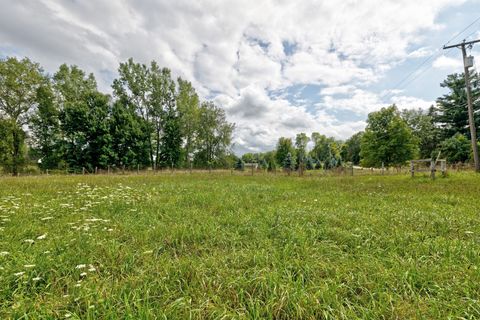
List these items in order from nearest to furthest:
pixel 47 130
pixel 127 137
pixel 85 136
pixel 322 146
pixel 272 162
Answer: pixel 47 130, pixel 85 136, pixel 127 137, pixel 272 162, pixel 322 146

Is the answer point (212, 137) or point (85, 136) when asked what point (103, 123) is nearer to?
point (85, 136)

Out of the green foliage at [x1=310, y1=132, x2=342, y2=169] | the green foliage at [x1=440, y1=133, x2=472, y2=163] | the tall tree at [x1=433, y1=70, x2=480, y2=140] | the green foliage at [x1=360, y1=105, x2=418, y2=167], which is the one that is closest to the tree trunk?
the green foliage at [x1=360, y1=105, x2=418, y2=167]

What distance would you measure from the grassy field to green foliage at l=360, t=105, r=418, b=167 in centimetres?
3726

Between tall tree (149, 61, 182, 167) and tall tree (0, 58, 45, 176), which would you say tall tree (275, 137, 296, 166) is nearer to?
tall tree (149, 61, 182, 167)

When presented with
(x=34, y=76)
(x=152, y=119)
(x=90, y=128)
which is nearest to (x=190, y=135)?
(x=152, y=119)

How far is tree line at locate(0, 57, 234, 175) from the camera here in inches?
1019

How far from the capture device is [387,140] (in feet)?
119

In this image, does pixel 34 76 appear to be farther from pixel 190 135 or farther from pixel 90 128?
pixel 190 135

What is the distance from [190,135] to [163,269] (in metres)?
39.9

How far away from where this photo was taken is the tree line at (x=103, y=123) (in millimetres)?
25875

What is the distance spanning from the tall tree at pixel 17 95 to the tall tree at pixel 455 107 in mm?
62618

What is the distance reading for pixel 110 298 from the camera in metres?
1.92

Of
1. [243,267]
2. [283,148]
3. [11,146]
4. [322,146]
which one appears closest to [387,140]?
[283,148]

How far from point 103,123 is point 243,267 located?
35.8 m
